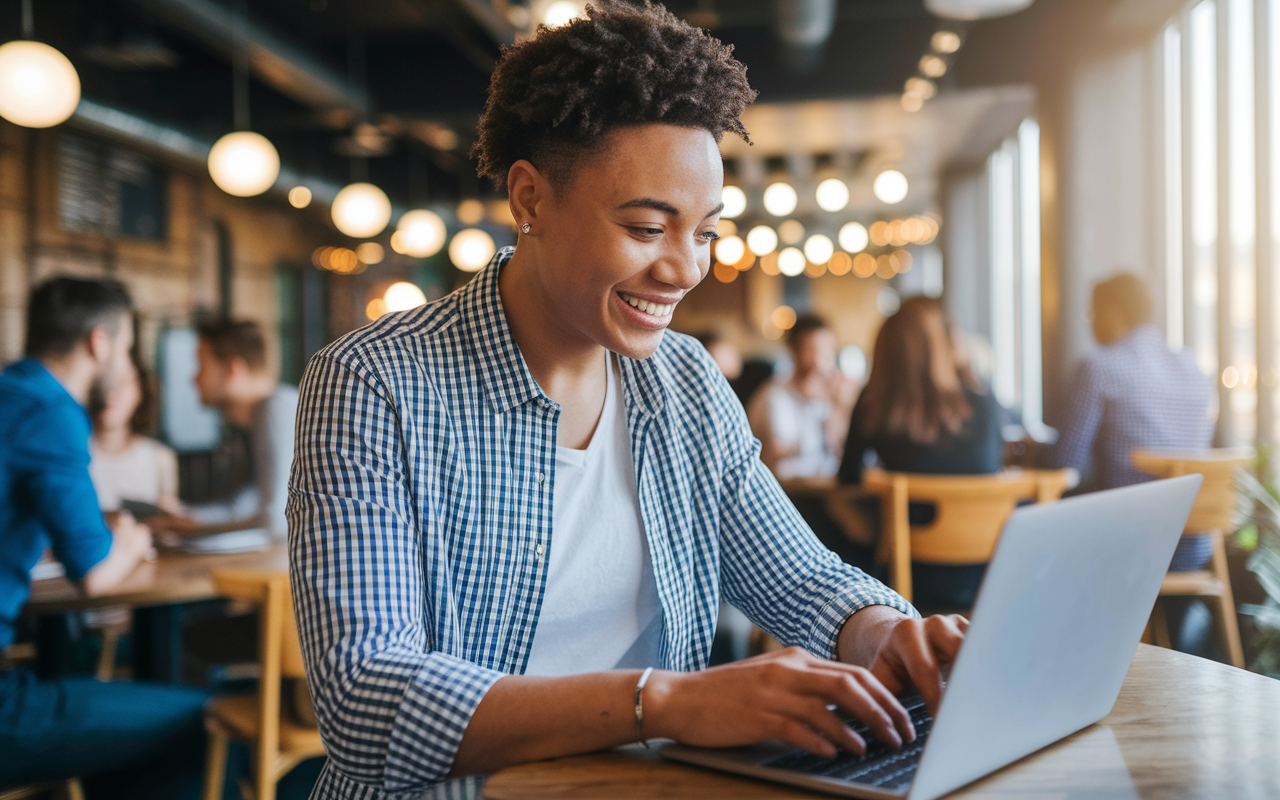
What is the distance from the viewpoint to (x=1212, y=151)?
415cm

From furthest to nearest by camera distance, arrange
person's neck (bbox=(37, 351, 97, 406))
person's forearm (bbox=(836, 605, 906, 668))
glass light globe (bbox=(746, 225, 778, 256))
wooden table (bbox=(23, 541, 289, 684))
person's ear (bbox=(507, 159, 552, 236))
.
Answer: glass light globe (bbox=(746, 225, 778, 256))
person's neck (bbox=(37, 351, 97, 406))
wooden table (bbox=(23, 541, 289, 684))
person's ear (bbox=(507, 159, 552, 236))
person's forearm (bbox=(836, 605, 906, 668))

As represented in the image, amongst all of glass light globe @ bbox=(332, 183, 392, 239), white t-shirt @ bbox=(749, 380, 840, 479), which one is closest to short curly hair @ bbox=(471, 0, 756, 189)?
white t-shirt @ bbox=(749, 380, 840, 479)

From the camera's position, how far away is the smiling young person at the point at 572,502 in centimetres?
80

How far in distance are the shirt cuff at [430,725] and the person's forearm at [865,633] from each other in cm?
40

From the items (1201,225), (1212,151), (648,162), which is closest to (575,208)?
(648,162)

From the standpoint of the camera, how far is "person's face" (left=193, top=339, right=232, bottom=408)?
3459 mm

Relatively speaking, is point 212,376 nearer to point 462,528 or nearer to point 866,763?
point 462,528

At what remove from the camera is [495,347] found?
1141mm

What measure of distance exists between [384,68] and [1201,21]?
17.0 feet

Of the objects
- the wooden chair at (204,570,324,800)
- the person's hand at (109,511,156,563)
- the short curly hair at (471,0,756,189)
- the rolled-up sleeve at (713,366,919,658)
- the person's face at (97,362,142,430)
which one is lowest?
the wooden chair at (204,570,324,800)

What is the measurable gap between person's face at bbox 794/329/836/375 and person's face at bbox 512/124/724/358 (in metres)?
4.17

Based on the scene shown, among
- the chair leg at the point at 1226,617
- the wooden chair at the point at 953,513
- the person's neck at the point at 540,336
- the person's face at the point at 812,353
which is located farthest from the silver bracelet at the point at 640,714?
the person's face at the point at 812,353

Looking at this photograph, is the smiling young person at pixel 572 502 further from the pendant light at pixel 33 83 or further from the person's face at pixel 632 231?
the pendant light at pixel 33 83

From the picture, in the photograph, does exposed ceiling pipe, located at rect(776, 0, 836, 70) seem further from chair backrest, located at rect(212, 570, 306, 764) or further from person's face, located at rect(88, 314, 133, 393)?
chair backrest, located at rect(212, 570, 306, 764)
